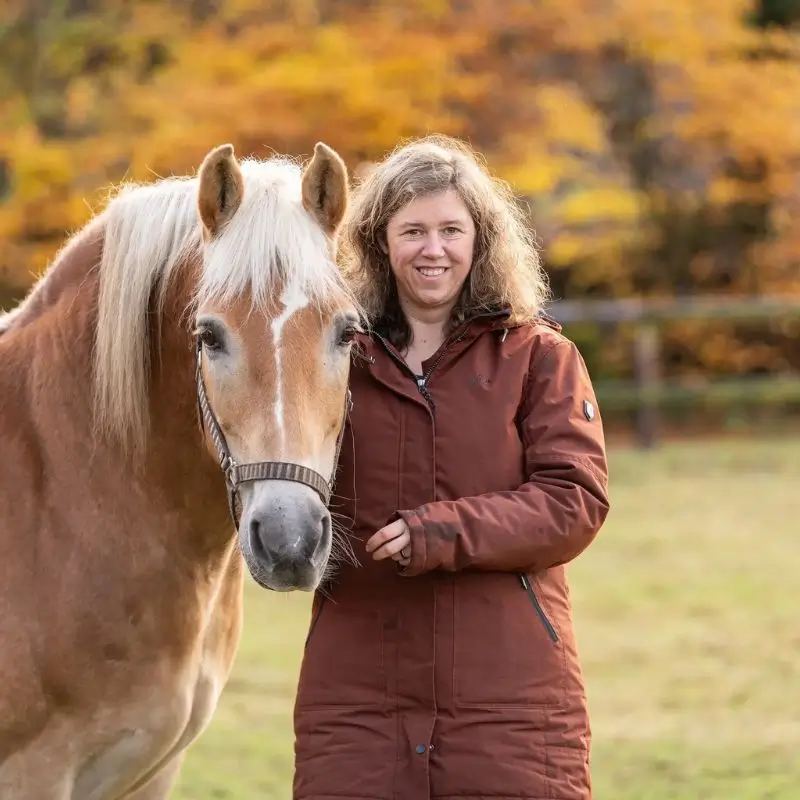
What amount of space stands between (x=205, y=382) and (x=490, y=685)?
2.70 feet

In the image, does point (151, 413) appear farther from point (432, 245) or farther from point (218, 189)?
point (432, 245)

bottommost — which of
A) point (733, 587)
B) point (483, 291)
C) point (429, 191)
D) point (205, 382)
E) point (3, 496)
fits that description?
point (733, 587)

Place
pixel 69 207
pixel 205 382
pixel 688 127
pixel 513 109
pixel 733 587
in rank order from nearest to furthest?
pixel 205 382 → pixel 733 587 → pixel 69 207 → pixel 513 109 → pixel 688 127

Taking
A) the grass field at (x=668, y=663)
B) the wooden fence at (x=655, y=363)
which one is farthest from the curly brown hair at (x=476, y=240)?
the wooden fence at (x=655, y=363)

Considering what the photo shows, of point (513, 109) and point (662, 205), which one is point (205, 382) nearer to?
point (513, 109)

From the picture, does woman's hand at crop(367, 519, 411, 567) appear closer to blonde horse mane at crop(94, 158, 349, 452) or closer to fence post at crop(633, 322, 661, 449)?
blonde horse mane at crop(94, 158, 349, 452)

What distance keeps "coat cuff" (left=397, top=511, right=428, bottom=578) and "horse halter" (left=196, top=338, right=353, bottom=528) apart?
0.54ft

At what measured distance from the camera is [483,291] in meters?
2.74

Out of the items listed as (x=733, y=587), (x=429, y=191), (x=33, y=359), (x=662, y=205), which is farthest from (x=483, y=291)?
(x=662, y=205)

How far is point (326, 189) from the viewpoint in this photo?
8.48 ft

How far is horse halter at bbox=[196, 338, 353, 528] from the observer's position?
2324mm

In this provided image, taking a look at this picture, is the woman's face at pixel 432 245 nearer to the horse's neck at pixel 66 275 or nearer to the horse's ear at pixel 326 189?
the horse's ear at pixel 326 189

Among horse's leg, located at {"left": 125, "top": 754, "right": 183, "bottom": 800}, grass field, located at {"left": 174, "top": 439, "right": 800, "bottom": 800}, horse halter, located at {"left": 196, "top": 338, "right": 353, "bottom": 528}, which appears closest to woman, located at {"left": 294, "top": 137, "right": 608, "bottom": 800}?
horse halter, located at {"left": 196, "top": 338, "right": 353, "bottom": 528}

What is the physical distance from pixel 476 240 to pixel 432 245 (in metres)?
0.16
